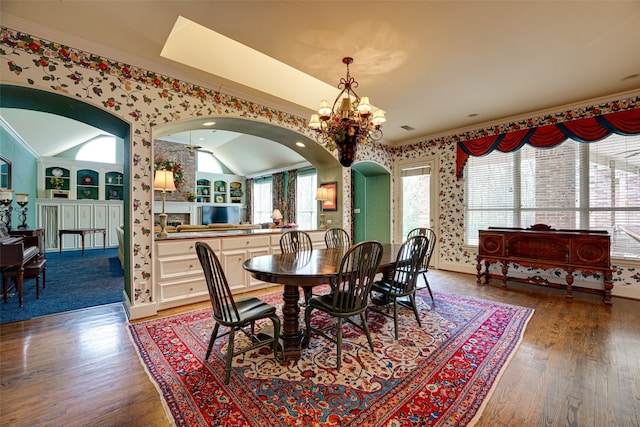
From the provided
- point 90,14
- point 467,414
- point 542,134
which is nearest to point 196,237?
point 90,14

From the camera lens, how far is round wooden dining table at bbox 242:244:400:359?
6.47ft

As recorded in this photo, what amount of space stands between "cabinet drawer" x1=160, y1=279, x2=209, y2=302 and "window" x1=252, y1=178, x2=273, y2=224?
20.8 feet

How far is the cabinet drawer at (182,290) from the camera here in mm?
3172

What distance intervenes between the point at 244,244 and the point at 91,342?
1.88 metres

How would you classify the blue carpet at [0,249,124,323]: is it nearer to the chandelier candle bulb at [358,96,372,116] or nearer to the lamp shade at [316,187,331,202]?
the lamp shade at [316,187,331,202]

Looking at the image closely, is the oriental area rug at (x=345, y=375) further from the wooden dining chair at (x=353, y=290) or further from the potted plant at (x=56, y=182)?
the potted plant at (x=56, y=182)

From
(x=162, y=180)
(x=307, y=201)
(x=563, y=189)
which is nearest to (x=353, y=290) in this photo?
(x=162, y=180)

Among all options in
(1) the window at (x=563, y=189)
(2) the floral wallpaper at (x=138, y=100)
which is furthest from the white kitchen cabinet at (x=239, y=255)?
(1) the window at (x=563, y=189)

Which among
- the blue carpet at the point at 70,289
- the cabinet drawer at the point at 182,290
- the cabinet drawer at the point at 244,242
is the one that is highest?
the cabinet drawer at the point at 244,242

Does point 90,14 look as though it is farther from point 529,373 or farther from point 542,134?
point 542,134

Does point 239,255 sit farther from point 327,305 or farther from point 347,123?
point 347,123

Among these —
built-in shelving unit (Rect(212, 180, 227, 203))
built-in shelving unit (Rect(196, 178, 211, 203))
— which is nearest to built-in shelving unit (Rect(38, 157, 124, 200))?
built-in shelving unit (Rect(196, 178, 211, 203))

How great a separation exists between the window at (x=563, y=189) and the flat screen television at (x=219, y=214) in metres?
8.53

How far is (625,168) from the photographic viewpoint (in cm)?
361
